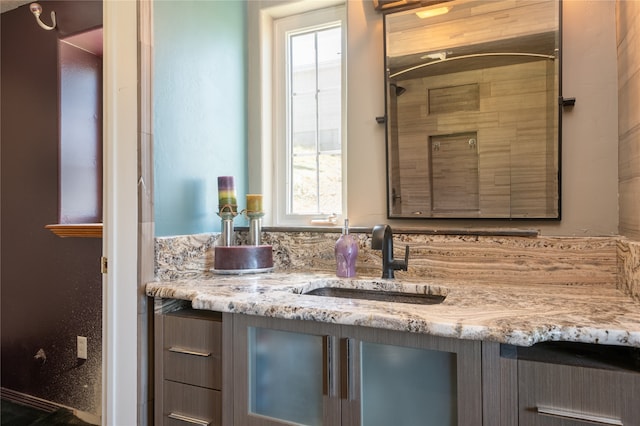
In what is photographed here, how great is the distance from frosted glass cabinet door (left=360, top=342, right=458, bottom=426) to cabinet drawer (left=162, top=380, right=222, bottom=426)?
48 centimetres

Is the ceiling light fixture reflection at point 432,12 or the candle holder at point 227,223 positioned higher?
the ceiling light fixture reflection at point 432,12

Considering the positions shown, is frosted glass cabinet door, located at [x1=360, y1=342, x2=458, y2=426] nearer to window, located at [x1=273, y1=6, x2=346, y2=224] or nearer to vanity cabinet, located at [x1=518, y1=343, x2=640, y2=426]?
vanity cabinet, located at [x1=518, y1=343, x2=640, y2=426]

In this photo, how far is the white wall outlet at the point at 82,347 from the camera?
6.96 feet

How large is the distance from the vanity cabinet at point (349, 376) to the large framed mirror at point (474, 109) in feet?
2.31

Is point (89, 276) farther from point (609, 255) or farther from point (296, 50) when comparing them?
point (609, 255)

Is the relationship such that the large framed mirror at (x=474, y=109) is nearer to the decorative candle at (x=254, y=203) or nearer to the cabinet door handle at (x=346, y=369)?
the decorative candle at (x=254, y=203)

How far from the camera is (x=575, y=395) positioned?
83 centimetres

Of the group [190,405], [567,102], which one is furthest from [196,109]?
[567,102]

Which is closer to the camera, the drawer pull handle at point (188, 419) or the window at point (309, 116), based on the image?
the drawer pull handle at point (188, 419)

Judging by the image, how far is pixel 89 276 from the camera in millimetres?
2104

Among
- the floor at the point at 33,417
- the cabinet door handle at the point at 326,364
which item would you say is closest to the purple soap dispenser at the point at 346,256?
the cabinet door handle at the point at 326,364

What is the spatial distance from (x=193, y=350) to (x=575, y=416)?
1011 millimetres

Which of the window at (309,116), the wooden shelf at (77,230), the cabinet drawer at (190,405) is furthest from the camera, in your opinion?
the wooden shelf at (77,230)

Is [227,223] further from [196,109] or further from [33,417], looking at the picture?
[33,417]
